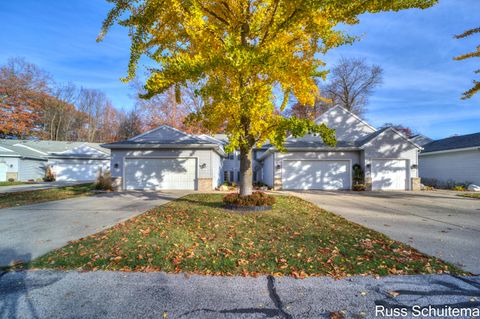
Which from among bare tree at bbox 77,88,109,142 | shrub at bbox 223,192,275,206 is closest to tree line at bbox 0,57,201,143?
bare tree at bbox 77,88,109,142

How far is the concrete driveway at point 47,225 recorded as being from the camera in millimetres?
4578

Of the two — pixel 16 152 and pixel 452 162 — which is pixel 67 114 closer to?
pixel 16 152

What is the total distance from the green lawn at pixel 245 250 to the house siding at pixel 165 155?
8971mm

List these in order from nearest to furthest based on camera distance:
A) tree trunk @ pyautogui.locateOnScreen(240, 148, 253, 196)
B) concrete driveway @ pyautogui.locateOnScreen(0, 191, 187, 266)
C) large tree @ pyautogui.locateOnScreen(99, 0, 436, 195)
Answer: concrete driveway @ pyautogui.locateOnScreen(0, 191, 187, 266), large tree @ pyautogui.locateOnScreen(99, 0, 436, 195), tree trunk @ pyautogui.locateOnScreen(240, 148, 253, 196)

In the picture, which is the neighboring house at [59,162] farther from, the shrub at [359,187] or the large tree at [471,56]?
the large tree at [471,56]

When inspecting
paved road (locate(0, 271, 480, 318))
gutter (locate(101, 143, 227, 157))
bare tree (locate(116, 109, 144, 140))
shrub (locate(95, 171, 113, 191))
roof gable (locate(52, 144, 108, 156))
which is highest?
bare tree (locate(116, 109, 144, 140))

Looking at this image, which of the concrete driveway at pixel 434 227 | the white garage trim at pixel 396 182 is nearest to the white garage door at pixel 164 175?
the concrete driveway at pixel 434 227

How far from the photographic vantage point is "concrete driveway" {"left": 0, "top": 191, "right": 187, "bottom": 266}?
4.58 metres

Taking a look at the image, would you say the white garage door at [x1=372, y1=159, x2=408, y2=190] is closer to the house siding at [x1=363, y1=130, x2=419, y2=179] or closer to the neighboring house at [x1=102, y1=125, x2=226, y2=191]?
the house siding at [x1=363, y1=130, x2=419, y2=179]

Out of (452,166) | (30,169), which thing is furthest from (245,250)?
(30,169)

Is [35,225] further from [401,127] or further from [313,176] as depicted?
[401,127]

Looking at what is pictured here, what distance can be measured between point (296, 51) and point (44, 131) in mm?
45312

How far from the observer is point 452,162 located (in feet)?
59.8

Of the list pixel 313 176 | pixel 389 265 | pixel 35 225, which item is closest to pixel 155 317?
pixel 389 265
